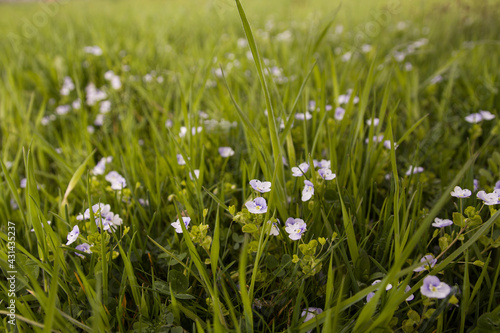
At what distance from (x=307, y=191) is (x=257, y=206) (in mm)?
191

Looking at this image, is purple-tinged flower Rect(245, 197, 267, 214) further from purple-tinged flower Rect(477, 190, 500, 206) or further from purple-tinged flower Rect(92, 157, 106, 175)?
purple-tinged flower Rect(92, 157, 106, 175)

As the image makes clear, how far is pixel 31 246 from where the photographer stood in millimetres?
1188

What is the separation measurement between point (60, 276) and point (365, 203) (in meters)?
1.05

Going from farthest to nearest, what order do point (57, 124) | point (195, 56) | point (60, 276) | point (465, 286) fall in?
point (195, 56) < point (57, 124) < point (60, 276) < point (465, 286)

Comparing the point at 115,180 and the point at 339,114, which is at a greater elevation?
the point at 339,114

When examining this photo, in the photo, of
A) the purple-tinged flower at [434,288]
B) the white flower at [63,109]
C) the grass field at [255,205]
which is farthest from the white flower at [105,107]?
the purple-tinged flower at [434,288]

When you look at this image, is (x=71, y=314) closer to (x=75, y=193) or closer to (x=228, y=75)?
(x=75, y=193)

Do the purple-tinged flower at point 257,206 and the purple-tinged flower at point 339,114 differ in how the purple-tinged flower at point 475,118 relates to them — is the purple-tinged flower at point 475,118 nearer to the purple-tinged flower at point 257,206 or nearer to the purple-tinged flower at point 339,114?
the purple-tinged flower at point 339,114

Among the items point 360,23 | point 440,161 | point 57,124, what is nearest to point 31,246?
point 57,124

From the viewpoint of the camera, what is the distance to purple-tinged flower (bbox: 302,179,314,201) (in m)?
1.07

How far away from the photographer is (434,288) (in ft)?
2.71

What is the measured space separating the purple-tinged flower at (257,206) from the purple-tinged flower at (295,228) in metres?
0.09

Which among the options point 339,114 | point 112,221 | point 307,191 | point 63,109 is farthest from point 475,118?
point 63,109

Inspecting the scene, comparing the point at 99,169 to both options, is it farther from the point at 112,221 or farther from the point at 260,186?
the point at 260,186
